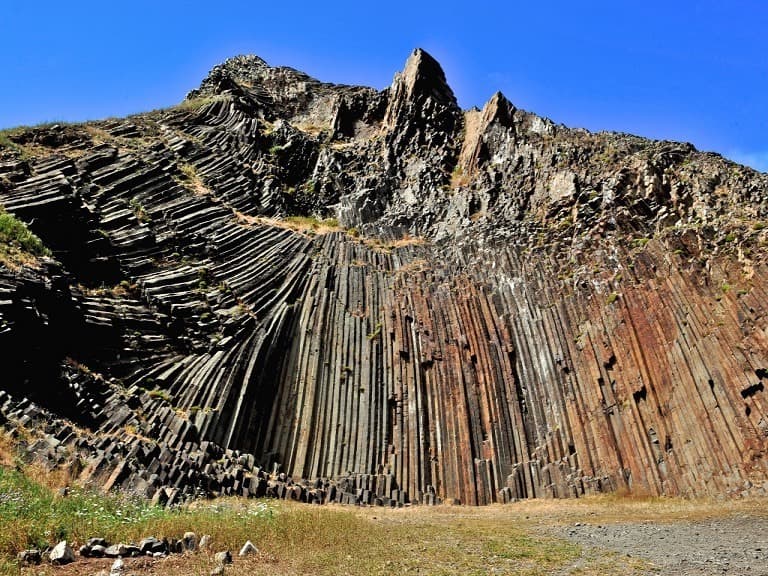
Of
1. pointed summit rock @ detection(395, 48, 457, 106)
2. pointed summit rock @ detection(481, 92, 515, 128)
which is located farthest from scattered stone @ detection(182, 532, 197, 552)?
pointed summit rock @ detection(395, 48, 457, 106)

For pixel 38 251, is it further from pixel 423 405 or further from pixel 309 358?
pixel 423 405

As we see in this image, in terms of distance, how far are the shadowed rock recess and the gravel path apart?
3.54 meters

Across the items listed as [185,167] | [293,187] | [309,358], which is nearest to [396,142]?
[293,187]

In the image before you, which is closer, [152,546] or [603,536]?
[152,546]

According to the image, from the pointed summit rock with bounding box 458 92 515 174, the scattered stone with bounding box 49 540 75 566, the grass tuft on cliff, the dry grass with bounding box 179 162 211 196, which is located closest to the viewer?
the scattered stone with bounding box 49 540 75 566

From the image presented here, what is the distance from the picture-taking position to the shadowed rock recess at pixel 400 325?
15250 millimetres

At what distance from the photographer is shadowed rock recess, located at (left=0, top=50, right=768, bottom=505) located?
A: 15250mm

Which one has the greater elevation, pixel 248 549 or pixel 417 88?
pixel 417 88

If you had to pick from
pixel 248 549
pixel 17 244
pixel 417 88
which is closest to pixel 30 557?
pixel 248 549

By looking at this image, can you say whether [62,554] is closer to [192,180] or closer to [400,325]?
[400,325]

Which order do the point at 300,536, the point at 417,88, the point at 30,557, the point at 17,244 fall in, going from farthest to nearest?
the point at 417,88, the point at 17,244, the point at 300,536, the point at 30,557

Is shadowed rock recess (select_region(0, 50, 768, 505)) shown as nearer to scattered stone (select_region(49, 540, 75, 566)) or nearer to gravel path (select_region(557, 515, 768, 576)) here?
gravel path (select_region(557, 515, 768, 576))

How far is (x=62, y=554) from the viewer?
591 cm

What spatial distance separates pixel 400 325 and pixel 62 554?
1876cm
